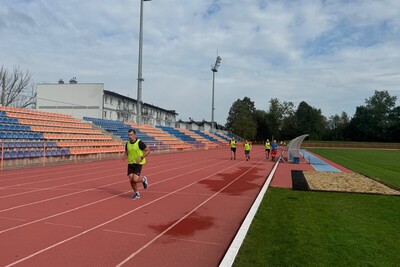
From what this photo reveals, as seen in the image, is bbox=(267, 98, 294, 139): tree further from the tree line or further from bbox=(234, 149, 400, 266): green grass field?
bbox=(234, 149, 400, 266): green grass field

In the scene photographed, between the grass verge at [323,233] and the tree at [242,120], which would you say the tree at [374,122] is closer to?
the tree at [242,120]

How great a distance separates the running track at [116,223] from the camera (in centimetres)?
461

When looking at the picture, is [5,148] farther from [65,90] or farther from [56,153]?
[65,90]

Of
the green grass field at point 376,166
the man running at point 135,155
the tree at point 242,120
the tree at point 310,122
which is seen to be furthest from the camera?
the tree at point 310,122

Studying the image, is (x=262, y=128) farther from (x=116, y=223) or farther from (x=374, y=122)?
(x=116, y=223)

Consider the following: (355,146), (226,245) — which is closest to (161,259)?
(226,245)

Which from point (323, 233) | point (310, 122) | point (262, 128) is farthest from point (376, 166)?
point (310, 122)

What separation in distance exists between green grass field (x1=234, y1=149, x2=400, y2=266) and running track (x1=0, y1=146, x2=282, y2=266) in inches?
20.3

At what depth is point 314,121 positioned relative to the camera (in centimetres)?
8944

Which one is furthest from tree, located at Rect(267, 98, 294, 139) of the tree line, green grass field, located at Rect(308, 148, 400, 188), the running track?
the running track

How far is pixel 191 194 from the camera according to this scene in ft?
31.3

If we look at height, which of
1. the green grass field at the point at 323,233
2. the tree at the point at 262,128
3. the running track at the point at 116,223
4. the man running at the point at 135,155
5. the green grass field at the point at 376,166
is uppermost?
the tree at the point at 262,128

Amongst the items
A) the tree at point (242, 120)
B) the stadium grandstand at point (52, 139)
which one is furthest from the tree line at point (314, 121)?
the stadium grandstand at point (52, 139)

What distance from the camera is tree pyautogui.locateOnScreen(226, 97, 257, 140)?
2987 inches
